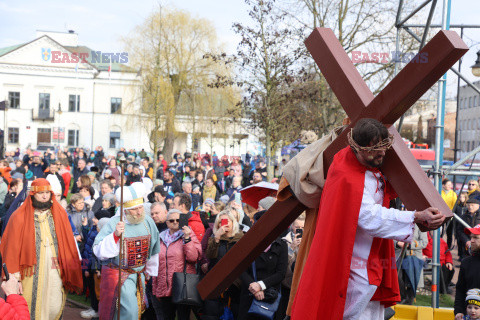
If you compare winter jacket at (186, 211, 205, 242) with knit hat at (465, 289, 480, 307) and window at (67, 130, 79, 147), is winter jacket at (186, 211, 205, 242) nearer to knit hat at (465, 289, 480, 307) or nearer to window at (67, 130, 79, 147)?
knit hat at (465, 289, 480, 307)

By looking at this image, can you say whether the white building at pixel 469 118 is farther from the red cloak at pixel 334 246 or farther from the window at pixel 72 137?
the red cloak at pixel 334 246

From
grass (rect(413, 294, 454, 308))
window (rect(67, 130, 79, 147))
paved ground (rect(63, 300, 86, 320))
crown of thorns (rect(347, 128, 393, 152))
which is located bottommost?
paved ground (rect(63, 300, 86, 320))

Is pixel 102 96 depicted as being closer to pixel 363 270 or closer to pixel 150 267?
pixel 150 267

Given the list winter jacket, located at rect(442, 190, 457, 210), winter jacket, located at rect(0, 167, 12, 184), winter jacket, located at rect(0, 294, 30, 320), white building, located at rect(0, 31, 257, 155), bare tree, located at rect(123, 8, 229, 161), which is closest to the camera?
winter jacket, located at rect(0, 294, 30, 320)

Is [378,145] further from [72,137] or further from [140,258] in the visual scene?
[72,137]

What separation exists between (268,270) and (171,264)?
1.17m

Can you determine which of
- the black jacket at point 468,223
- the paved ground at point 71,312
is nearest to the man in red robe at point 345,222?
the paved ground at point 71,312

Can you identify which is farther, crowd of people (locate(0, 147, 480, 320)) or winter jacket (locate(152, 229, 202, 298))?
winter jacket (locate(152, 229, 202, 298))

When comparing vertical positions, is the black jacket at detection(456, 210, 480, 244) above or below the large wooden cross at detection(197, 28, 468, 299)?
below

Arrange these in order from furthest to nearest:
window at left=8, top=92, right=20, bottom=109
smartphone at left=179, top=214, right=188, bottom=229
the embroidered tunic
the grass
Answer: window at left=8, top=92, right=20, bottom=109
the grass
smartphone at left=179, top=214, right=188, bottom=229
the embroidered tunic

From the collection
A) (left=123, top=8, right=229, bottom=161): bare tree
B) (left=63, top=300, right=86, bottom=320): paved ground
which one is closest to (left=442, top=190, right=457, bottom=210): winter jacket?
(left=63, top=300, right=86, bottom=320): paved ground

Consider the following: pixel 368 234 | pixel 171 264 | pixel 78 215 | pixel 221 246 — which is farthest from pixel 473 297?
pixel 78 215

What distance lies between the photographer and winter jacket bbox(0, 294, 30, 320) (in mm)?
3527

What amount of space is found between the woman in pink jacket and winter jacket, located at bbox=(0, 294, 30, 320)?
10.1 ft
